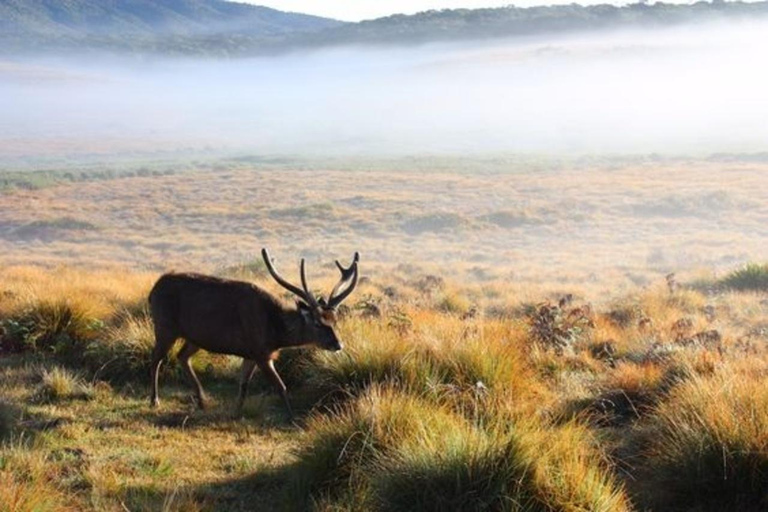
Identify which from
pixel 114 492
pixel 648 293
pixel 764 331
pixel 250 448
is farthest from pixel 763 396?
pixel 648 293

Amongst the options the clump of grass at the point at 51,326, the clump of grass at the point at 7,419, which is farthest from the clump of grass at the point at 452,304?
the clump of grass at the point at 7,419

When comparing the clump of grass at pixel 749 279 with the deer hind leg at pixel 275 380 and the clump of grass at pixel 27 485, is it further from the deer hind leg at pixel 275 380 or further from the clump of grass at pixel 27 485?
the clump of grass at pixel 27 485

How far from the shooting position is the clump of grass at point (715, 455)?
6.16 metres

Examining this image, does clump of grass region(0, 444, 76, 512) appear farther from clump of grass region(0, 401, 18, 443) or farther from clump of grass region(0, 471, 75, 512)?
clump of grass region(0, 401, 18, 443)

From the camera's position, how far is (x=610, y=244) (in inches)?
1938

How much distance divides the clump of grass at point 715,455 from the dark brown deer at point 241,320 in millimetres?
3795

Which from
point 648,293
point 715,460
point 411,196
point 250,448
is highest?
point 715,460

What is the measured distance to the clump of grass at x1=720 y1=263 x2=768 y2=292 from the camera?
22.6 meters

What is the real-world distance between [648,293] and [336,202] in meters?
51.2

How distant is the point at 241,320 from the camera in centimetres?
948

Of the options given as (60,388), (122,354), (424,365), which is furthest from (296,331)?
(60,388)

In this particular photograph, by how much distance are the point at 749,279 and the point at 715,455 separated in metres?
18.3

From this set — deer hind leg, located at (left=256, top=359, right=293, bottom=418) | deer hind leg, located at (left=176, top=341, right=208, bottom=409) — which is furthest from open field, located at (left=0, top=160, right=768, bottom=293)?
deer hind leg, located at (left=256, top=359, right=293, bottom=418)

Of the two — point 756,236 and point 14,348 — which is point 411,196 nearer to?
point 756,236
